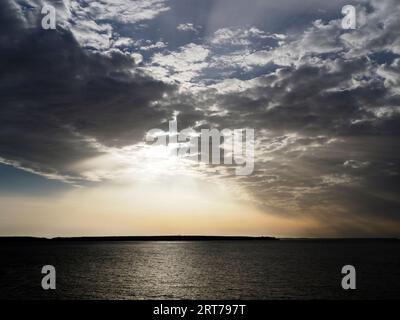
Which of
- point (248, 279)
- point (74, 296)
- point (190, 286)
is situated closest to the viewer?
point (74, 296)

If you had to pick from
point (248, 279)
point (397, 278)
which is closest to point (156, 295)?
point (248, 279)

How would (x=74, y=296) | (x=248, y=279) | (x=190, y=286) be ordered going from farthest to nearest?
(x=248, y=279) → (x=190, y=286) → (x=74, y=296)

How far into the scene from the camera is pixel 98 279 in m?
71.4

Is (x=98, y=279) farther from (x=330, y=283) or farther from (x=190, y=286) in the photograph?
(x=330, y=283)
